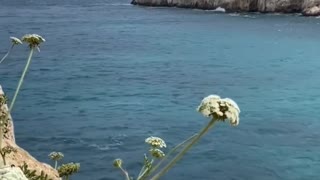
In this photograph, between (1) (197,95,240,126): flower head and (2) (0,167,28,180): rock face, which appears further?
(1) (197,95,240,126): flower head

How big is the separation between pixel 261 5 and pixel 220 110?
87.5m

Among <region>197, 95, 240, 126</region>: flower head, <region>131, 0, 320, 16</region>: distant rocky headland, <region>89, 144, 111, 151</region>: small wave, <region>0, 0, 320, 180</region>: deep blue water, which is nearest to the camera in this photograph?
<region>197, 95, 240, 126</region>: flower head

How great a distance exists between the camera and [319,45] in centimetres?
4297

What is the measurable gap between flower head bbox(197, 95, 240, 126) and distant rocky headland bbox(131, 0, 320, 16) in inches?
2973

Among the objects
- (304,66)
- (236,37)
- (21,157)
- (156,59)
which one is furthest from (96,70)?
(21,157)

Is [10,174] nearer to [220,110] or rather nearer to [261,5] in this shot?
[220,110]

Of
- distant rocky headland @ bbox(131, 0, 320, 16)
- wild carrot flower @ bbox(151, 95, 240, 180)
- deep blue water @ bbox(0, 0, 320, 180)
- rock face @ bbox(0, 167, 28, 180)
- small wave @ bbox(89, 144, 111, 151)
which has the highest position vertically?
distant rocky headland @ bbox(131, 0, 320, 16)

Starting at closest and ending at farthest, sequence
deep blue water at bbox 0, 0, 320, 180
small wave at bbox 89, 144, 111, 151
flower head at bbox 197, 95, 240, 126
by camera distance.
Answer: flower head at bbox 197, 95, 240, 126, deep blue water at bbox 0, 0, 320, 180, small wave at bbox 89, 144, 111, 151

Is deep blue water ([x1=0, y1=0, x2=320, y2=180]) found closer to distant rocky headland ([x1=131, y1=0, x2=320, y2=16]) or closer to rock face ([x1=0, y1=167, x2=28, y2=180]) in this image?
rock face ([x1=0, y1=167, x2=28, y2=180])

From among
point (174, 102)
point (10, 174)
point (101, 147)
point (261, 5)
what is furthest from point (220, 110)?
point (261, 5)

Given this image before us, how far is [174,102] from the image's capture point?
23016mm

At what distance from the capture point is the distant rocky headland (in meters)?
77.6

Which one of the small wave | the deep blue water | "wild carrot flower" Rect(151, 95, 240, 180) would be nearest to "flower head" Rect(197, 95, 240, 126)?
"wild carrot flower" Rect(151, 95, 240, 180)

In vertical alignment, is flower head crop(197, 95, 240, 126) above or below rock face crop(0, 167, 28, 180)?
above
